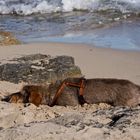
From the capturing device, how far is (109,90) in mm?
5520

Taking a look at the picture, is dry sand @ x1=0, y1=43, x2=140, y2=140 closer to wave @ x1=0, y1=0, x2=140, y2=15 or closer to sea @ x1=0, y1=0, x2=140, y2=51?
sea @ x1=0, y1=0, x2=140, y2=51

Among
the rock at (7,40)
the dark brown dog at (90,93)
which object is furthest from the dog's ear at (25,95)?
the rock at (7,40)

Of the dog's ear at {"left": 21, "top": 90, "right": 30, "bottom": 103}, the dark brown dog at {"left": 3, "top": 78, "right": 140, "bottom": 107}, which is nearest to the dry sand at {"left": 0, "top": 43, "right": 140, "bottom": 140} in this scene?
the dark brown dog at {"left": 3, "top": 78, "right": 140, "bottom": 107}

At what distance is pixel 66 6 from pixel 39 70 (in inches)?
412

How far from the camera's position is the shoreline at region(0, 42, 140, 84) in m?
7.89

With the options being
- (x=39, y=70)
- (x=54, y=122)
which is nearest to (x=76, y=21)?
(x=39, y=70)

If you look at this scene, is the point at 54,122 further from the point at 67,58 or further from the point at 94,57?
the point at 94,57

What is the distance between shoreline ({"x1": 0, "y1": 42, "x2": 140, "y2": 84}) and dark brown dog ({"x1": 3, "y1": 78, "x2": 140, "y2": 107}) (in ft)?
5.84

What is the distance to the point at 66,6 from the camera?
17.6m

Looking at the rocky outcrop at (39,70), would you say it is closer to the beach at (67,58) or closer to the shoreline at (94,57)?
the beach at (67,58)

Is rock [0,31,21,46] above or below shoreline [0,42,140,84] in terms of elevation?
below

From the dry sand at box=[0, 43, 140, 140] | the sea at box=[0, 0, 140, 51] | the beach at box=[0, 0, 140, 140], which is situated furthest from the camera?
the sea at box=[0, 0, 140, 51]

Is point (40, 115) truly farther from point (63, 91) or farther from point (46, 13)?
point (46, 13)

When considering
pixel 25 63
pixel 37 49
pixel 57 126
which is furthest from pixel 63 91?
pixel 37 49
